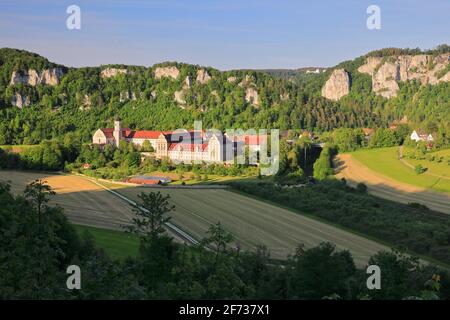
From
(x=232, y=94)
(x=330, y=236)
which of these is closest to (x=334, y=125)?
(x=232, y=94)

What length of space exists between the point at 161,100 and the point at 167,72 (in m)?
15.9

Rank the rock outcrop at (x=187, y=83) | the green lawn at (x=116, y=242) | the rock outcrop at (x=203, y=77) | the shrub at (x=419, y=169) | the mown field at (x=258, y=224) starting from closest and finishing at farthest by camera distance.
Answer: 1. the green lawn at (x=116, y=242)
2. the mown field at (x=258, y=224)
3. the shrub at (x=419, y=169)
4. the rock outcrop at (x=187, y=83)
5. the rock outcrop at (x=203, y=77)

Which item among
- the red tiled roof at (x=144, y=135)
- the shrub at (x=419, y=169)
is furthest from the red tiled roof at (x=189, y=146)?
the shrub at (x=419, y=169)

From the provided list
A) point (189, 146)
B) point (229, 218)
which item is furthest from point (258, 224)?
point (189, 146)

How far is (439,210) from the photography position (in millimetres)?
35000

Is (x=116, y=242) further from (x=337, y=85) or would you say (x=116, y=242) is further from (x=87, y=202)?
(x=337, y=85)

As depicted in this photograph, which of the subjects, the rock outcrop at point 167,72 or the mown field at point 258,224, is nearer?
the mown field at point 258,224

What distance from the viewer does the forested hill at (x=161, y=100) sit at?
99000 mm

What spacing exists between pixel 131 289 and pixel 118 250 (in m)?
12.4

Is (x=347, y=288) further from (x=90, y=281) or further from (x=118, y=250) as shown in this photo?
(x=118, y=250)

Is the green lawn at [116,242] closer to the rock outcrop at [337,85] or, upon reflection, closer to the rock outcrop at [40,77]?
the rock outcrop at [40,77]

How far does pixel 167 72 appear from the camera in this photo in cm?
13025

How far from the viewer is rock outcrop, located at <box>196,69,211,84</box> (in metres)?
125

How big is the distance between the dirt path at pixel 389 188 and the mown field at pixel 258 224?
11.1 meters
